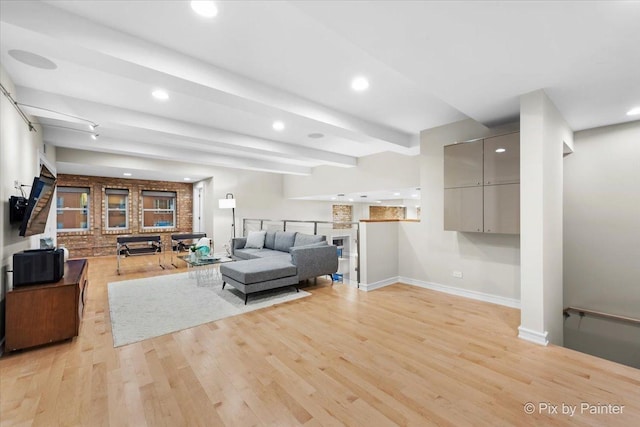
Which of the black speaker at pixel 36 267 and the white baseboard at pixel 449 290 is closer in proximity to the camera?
the black speaker at pixel 36 267

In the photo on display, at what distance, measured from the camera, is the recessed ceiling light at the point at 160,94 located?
3.38 m

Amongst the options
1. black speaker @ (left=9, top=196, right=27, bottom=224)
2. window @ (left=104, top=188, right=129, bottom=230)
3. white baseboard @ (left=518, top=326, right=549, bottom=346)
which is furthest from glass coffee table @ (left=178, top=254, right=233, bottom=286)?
white baseboard @ (left=518, top=326, right=549, bottom=346)

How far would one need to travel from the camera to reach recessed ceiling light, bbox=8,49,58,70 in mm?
2480

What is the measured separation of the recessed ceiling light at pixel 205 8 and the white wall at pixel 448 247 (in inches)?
146

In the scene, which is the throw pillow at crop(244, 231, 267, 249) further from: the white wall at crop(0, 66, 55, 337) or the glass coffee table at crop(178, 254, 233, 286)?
the white wall at crop(0, 66, 55, 337)

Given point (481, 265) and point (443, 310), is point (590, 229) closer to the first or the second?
point (481, 265)

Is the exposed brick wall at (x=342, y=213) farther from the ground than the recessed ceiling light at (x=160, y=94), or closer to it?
closer to it

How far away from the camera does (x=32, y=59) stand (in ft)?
8.50

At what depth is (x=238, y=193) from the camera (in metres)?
→ 8.93

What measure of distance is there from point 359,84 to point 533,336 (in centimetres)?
326

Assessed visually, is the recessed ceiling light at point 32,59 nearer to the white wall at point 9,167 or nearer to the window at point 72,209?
the white wall at point 9,167

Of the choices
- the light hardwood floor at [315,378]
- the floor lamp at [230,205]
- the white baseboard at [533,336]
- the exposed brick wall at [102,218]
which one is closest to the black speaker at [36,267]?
the light hardwood floor at [315,378]

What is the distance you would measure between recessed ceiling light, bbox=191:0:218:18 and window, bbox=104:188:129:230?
8.56 metres

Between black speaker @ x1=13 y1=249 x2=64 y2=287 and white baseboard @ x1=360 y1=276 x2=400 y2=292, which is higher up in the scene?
black speaker @ x1=13 y1=249 x2=64 y2=287
